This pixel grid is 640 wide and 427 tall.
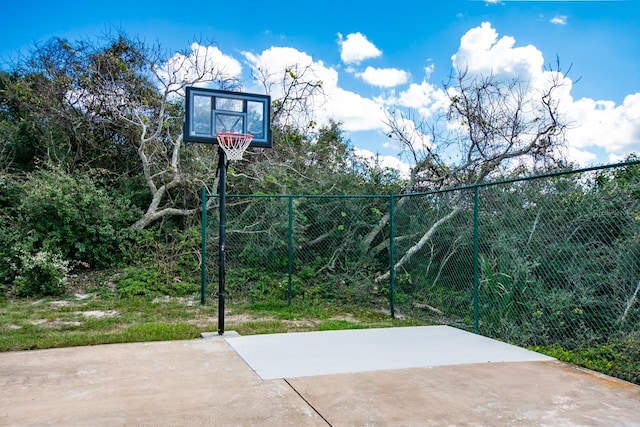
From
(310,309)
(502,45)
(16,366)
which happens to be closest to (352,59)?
(502,45)

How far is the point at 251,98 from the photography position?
244 inches

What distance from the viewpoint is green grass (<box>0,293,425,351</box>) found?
5.51m

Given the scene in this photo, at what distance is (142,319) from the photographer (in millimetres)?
6707

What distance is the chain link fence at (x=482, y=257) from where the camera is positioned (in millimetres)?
4958

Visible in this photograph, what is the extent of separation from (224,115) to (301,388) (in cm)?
364

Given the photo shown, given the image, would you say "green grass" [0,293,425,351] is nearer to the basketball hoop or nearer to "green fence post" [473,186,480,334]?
"green fence post" [473,186,480,334]

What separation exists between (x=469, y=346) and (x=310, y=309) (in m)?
2.91

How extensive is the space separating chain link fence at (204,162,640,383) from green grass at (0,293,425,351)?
1.87ft

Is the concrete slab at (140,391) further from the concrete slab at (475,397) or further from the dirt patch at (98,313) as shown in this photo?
the dirt patch at (98,313)

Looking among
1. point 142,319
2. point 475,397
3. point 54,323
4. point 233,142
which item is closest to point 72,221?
point 54,323

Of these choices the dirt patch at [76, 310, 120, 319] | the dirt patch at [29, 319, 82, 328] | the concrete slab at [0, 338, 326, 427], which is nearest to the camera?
the concrete slab at [0, 338, 326, 427]

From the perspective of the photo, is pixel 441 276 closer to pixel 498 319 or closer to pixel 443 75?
pixel 498 319

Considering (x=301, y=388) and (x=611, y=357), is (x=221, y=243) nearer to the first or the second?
(x=301, y=388)

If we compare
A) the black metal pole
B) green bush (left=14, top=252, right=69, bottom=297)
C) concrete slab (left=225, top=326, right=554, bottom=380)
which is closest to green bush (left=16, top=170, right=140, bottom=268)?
green bush (left=14, top=252, right=69, bottom=297)
